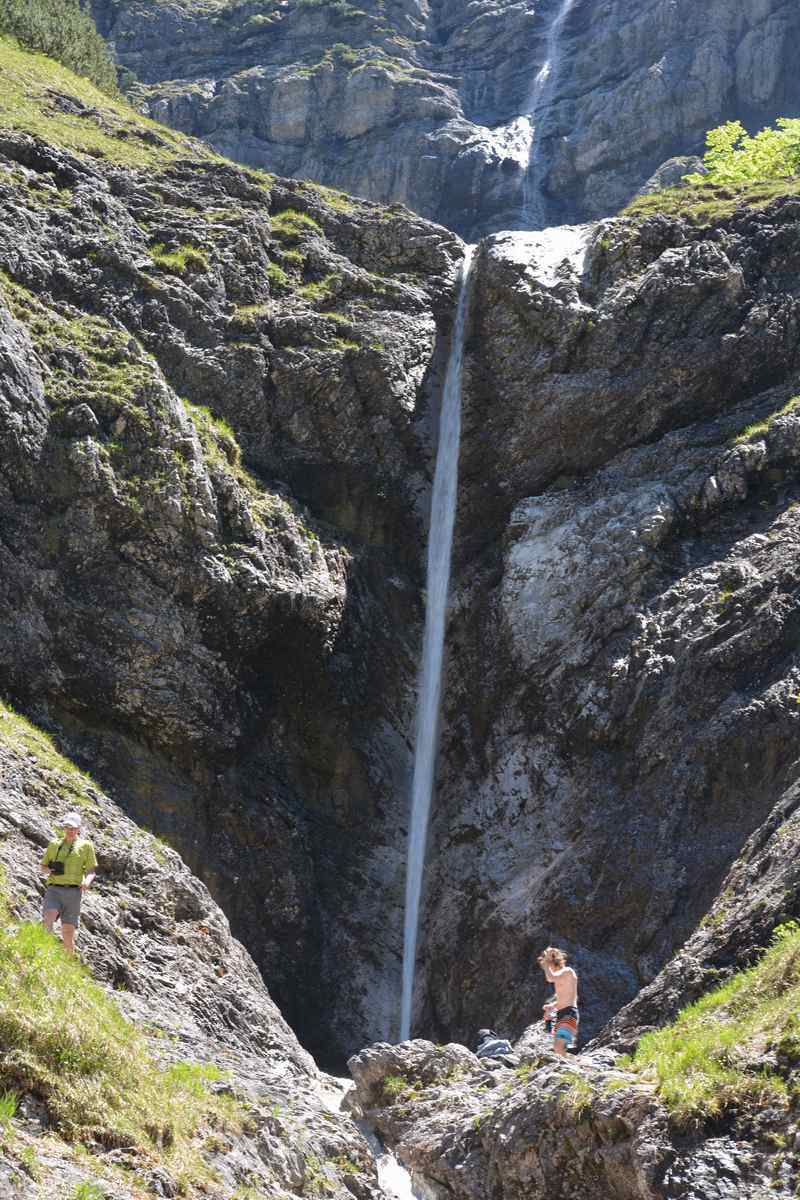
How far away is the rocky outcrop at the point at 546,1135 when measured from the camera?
10922mm

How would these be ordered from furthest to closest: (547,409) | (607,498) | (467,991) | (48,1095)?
(547,409), (607,498), (467,991), (48,1095)

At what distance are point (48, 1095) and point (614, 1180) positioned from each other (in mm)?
5961

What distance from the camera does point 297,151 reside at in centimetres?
7125

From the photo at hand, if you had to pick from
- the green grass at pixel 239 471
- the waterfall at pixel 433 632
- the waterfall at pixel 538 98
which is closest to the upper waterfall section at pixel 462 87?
the waterfall at pixel 538 98

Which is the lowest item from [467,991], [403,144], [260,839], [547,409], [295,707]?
[467,991]

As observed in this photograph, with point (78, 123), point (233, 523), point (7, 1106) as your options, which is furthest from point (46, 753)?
point (78, 123)

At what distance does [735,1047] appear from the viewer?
11.8 m

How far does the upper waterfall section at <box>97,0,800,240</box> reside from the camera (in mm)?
67125

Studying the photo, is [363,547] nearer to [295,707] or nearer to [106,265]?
[295,707]

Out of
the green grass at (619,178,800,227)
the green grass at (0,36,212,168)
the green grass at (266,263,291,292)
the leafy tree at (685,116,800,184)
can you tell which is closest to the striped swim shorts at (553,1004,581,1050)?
the green grass at (266,263,291,292)

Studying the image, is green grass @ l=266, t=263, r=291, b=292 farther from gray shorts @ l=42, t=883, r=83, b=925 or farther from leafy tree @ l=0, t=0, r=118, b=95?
gray shorts @ l=42, t=883, r=83, b=925

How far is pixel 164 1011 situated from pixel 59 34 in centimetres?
4158

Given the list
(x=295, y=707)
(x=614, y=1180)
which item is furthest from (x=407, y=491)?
(x=614, y=1180)

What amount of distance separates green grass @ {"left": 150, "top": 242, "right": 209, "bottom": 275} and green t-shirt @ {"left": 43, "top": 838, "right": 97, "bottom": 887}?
19177 mm
